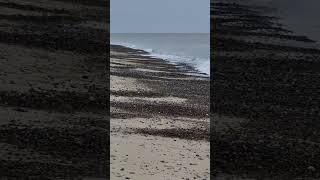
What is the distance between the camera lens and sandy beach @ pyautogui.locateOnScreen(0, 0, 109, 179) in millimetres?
8859

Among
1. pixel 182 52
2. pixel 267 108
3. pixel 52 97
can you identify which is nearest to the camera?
pixel 52 97

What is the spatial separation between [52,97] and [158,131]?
2550 millimetres

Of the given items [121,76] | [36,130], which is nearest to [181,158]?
[36,130]

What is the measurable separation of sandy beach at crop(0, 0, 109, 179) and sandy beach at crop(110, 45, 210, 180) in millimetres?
579

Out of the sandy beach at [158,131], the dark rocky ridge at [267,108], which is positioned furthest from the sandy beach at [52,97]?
the dark rocky ridge at [267,108]

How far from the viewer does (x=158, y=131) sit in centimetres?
1284

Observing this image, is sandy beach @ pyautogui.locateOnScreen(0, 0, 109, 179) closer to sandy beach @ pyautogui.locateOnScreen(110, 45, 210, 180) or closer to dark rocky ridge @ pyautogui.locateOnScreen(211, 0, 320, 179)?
sandy beach @ pyautogui.locateOnScreen(110, 45, 210, 180)

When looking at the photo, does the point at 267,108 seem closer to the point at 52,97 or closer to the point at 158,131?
the point at 158,131

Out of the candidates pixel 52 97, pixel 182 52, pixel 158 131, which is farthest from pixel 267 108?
pixel 182 52

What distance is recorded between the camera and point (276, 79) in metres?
15.4

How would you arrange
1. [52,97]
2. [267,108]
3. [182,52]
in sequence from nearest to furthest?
[52,97], [267,108], [182,52]

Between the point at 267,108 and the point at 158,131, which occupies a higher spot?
the point at 267,108

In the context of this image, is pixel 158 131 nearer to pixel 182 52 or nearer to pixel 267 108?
pixel 267 108

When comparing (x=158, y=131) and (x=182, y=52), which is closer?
(x=158, y=131)
